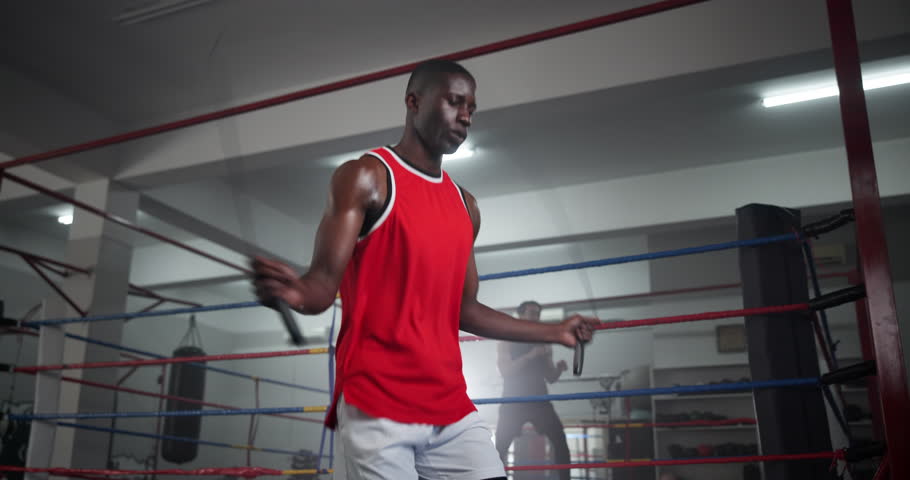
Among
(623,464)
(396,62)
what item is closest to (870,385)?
(623,464)

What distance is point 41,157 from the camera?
274cm

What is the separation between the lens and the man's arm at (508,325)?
129 centimetres

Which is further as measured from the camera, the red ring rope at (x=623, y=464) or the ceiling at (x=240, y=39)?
the ceiling at (x=240, y=39)

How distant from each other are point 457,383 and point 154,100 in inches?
176

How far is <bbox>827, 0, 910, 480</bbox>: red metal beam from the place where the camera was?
1232mm

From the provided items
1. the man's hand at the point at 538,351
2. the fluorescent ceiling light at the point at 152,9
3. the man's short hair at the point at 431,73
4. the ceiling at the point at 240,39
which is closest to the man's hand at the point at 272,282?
the man's short hair at the point at 431,73

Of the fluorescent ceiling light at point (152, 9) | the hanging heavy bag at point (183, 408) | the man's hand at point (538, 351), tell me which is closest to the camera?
the fluorescent ceiling light at point (152, 9)

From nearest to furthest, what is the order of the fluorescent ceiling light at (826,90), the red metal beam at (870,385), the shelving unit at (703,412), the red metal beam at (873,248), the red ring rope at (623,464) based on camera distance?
the red metal beam at (873,248), the red ring rope at (623,464), the red metal beam at (870,385), the fluorescent ceiling light at (826,90), the shelving unit at (703,412)

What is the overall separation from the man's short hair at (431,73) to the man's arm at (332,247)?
0.70 ft

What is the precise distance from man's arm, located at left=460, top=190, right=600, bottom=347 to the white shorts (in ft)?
0.70

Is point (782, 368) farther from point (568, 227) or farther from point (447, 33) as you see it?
point (568, 227)

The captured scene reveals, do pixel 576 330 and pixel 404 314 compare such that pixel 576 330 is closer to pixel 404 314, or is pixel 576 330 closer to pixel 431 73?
pixel 404 314

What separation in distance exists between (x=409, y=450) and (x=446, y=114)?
61 centimetres

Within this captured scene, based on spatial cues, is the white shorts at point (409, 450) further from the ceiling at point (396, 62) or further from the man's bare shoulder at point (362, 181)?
the ceiling at point (396, 62)
